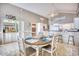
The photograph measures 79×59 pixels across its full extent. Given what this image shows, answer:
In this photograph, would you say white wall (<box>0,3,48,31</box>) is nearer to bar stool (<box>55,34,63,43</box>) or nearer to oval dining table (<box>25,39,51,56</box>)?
oval dining table (<box>25,39,51,56</box>)

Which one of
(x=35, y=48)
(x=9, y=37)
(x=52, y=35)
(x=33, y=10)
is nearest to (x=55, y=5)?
(x=33, y=10)

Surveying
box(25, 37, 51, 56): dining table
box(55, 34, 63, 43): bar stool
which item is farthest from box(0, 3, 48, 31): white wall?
box(55, 34, 63, 43): bar stool

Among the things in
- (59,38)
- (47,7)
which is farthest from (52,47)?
(47,7)

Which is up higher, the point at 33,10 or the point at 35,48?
the point at 33,10

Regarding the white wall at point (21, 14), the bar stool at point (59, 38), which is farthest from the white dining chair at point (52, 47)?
the white wall at point (21, 14)

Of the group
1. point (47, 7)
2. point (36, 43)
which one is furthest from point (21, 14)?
point (36, 43)

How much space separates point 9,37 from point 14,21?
11.9 inches

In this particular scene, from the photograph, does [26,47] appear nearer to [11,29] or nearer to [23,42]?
[23,42]

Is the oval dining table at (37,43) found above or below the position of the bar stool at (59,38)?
below

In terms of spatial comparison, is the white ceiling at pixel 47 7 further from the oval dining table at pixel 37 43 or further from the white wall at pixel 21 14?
the oval dining table at pixel 37 43

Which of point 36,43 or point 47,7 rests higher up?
point 47,7

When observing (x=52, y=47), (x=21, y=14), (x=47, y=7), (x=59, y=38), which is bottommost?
(x=52, y=47)

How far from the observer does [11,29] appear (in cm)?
217

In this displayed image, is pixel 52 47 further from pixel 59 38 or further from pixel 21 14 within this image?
pixel 21 14
